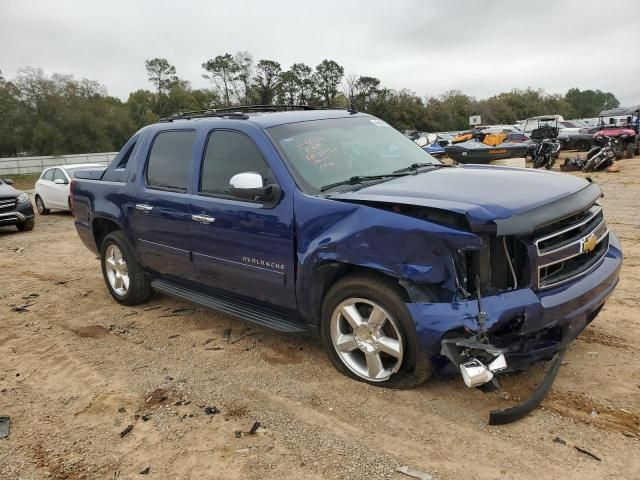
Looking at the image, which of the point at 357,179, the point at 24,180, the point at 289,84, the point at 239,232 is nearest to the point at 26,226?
the point at 239,232

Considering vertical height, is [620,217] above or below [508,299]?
below

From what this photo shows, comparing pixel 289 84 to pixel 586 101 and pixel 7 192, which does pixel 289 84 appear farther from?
pixel 586 101

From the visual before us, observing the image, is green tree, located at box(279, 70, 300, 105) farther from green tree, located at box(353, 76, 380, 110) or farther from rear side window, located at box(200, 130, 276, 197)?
rear side window, located at box(200, 130, 276, 197)

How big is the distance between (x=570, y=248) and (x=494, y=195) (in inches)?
21.9

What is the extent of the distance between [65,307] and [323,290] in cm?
367

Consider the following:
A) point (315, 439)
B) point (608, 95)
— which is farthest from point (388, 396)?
point (608, 95)

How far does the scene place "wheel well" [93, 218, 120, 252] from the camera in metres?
5.76

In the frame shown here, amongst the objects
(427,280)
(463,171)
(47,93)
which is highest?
(47,93)

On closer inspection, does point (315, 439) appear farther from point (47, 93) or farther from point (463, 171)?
point (47, 93)

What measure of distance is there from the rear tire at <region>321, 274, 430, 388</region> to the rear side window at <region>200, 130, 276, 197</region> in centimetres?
108

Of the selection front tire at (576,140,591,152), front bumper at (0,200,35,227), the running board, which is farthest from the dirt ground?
front tire at (576,140,591,152)

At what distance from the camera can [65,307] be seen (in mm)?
5855

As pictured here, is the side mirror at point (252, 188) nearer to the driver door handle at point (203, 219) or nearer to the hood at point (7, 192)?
the driver door handle at point (203, 219)

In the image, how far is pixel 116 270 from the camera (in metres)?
5.72
